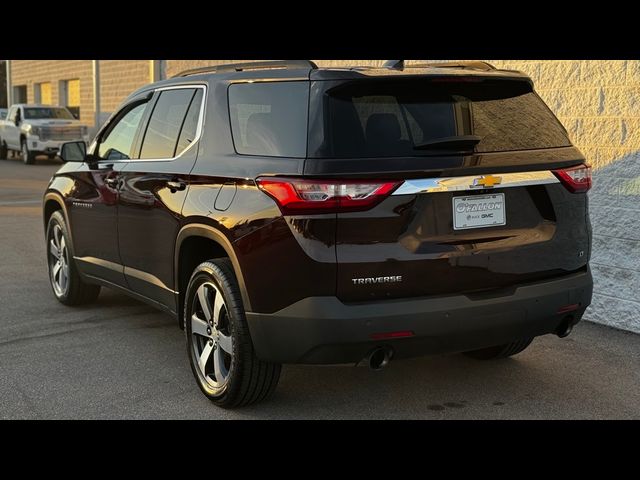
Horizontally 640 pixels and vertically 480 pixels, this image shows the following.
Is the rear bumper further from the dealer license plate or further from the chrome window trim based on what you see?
the chrome window trim

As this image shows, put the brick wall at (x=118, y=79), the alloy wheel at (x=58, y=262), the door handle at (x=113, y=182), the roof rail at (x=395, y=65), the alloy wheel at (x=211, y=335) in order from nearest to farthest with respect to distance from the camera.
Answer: the roof rail at (x=395, y=65), the alloy wheel at (x=211, y=335), the door handle at (x=113, y=182), the alloy wheel at (x=58, y=262), the brick wall at (x=118, y=79)

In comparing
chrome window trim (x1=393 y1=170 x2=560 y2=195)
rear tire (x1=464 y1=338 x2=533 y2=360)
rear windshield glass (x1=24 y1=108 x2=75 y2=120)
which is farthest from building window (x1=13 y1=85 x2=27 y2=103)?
chrome window trim (x1=393 y1=170 x2=560 y2=195)

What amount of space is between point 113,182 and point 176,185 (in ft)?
3.44

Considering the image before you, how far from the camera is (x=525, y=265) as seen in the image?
417 centimetres

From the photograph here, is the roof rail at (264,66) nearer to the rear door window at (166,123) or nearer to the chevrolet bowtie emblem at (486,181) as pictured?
the rear door window at (166,123)

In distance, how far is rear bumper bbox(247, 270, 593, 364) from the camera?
3809 millimetres

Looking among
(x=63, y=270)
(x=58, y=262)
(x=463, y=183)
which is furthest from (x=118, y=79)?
(x=463, y=183)

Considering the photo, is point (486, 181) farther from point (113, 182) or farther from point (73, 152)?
point (73, 152)

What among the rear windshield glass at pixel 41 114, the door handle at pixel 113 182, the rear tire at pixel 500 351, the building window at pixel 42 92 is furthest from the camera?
the building window at pixel 42 92

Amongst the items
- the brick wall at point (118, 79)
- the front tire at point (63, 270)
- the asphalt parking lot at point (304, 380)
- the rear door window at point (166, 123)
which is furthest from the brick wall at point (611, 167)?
the brick wall at point (118, 79)

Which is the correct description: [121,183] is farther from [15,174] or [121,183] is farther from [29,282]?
[15,174]

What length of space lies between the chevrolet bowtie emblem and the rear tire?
62.4 inches

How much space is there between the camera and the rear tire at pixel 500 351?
529cm

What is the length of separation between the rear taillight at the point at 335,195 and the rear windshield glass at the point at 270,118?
0.19m
